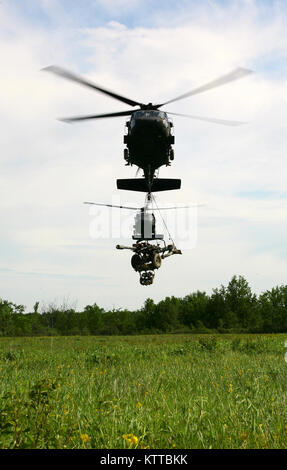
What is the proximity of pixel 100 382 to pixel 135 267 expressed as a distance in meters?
6.60

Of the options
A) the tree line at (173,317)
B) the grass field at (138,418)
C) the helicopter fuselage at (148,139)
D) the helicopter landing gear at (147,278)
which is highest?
the tree line at (173,317)

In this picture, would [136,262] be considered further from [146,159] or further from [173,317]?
[173,317]

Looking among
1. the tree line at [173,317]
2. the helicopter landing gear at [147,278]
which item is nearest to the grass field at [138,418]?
the helicopter landing gear at [147,278]

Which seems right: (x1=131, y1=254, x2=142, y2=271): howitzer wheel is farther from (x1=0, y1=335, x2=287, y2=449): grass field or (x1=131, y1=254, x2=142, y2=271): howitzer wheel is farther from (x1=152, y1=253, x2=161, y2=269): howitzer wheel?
(x1=0, y1=335, x2=287, y2=449): grass field

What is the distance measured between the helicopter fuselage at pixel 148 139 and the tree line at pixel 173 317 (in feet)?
247

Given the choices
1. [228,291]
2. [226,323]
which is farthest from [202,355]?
A: [228,291]

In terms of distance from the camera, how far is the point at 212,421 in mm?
6035

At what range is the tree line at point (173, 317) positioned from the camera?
8838cm

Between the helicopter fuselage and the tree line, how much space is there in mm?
75234

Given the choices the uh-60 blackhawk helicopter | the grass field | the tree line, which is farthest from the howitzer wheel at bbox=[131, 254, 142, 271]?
the tree line

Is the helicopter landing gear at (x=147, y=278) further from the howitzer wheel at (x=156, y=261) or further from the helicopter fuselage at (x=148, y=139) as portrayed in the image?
the helicopter fuselage at (x=148, y=139)

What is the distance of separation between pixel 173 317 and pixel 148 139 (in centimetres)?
8953

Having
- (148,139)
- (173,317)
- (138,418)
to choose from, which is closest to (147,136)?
(148,139)

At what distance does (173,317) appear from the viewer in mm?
99500
